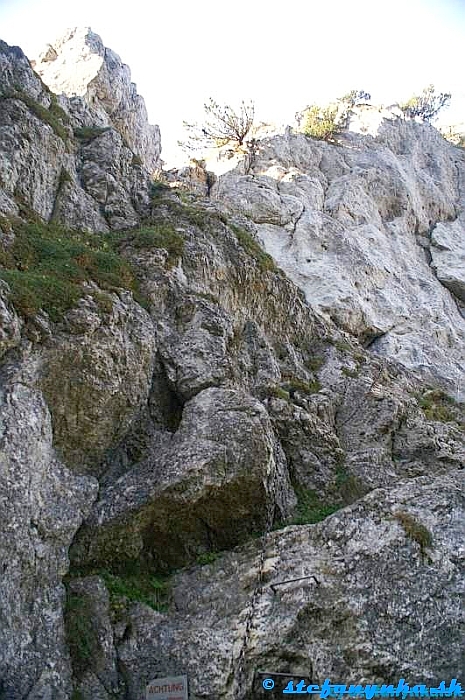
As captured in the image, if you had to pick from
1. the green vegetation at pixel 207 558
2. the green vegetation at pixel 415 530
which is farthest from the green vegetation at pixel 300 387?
the green vegetation at pixel 415 530

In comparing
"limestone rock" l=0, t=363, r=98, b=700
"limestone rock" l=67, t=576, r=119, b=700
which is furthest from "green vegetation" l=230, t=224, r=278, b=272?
"limestone rock" l=67, t=576, r=119, b=700

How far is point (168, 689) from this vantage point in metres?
9.63

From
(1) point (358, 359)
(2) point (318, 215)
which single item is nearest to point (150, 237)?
(1) point (358, 359)

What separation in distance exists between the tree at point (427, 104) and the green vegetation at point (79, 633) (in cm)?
5199

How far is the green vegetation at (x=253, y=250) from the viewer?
69.8ft

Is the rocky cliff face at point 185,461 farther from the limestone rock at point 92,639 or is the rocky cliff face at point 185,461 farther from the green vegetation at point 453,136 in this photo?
the green vegetation at point 453,136

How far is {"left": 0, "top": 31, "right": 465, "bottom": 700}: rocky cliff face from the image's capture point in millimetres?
9930

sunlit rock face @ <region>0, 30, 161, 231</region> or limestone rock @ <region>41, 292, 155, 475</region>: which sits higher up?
sunlit rock face @ <region>0, 30, 161, 231</region>

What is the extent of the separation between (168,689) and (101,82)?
31.1 m

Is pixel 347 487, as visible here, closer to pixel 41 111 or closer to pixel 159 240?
pixel 159 240

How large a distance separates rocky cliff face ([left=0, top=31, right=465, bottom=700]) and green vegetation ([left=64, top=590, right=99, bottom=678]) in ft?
0.12

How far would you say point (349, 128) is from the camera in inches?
1761

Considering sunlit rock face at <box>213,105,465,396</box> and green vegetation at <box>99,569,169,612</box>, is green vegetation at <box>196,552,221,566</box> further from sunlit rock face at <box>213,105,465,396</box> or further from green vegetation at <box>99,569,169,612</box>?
sunlit rock face at <box>213,105,465,396</box>

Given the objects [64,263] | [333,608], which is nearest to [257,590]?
[333,608]
